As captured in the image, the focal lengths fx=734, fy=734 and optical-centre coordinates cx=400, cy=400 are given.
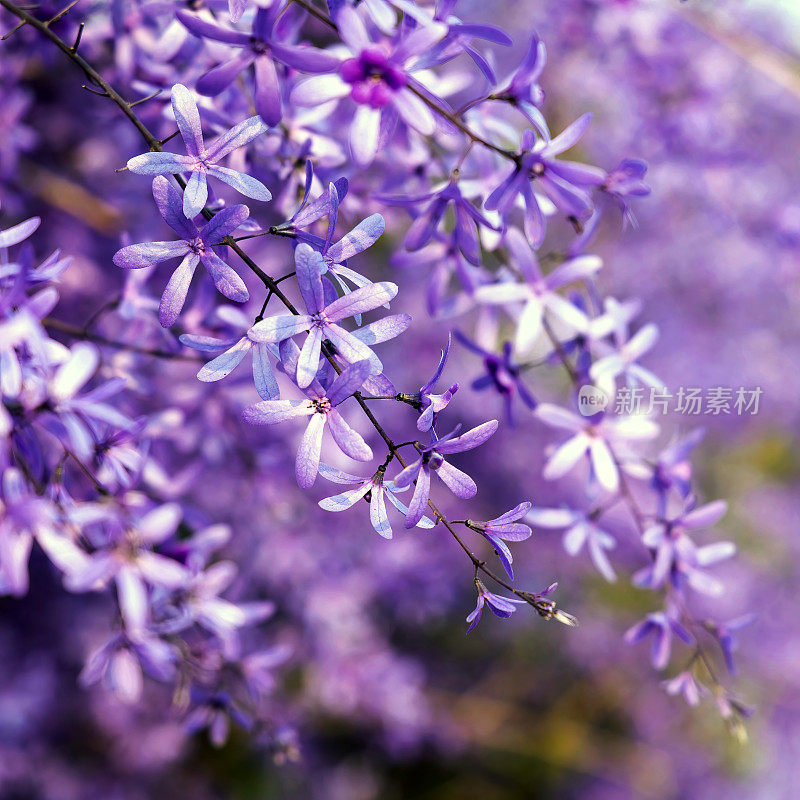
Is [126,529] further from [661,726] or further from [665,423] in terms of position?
[661,726]

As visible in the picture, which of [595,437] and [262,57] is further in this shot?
[595,437]

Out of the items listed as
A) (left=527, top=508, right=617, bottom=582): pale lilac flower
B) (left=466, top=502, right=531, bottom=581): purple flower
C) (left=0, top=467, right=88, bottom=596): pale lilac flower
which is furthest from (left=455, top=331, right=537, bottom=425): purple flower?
(left=0, top=467, right=88, bottom=596): pale lilac flower

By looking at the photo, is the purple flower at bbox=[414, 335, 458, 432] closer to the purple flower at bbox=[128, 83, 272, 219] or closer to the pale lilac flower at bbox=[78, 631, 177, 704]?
the purple flower at bbox=[128, 83, 272, 219]

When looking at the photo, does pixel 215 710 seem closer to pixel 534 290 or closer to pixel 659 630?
pixel 659 630

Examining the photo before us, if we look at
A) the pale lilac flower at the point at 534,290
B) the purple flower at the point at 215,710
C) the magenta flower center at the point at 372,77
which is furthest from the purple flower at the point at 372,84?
the purple flower at the point at 215,710

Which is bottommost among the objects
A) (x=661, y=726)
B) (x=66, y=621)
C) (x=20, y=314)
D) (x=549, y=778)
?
(x=549, y=778)

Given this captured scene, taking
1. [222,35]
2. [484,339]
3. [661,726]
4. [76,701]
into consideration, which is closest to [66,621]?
[76,701]

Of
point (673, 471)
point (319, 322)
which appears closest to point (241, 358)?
point (319, 322)
